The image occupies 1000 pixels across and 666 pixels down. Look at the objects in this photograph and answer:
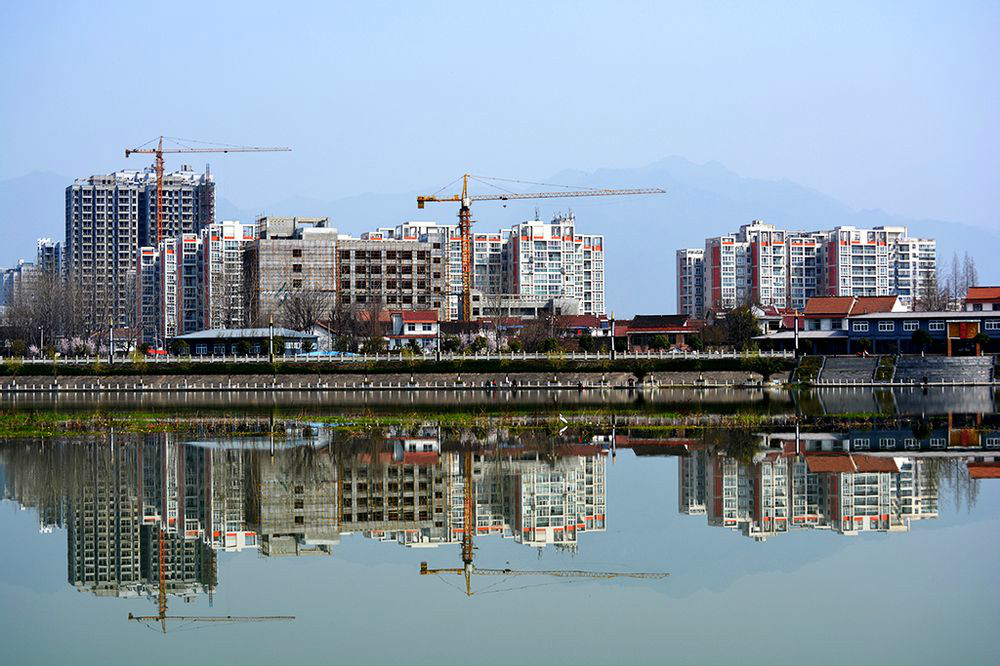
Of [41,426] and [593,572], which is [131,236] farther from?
[593,572]

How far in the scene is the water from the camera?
36.6 feet

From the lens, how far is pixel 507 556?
585 inches

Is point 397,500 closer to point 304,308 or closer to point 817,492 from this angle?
point 817,492

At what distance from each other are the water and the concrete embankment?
135 feet

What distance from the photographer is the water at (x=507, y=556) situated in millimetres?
11164

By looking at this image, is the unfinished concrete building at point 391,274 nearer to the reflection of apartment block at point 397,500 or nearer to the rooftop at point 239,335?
the rooftop at point 239,335

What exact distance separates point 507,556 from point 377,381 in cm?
5352

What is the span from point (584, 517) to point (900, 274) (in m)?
136

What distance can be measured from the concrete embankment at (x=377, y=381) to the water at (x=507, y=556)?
4114 centimetres

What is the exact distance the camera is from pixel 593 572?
13.8m

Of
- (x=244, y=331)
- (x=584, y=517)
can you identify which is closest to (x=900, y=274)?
(x=244, y=331)

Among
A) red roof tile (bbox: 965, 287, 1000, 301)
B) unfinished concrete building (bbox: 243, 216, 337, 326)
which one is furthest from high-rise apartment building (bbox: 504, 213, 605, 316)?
red roof tile (bbox: 965, 287, 1000, 301)

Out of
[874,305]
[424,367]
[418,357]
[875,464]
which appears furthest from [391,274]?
[875,464]

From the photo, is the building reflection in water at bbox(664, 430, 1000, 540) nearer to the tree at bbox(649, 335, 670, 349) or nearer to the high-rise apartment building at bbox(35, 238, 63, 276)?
the tree at bbox(649, 335, 670, 349)
